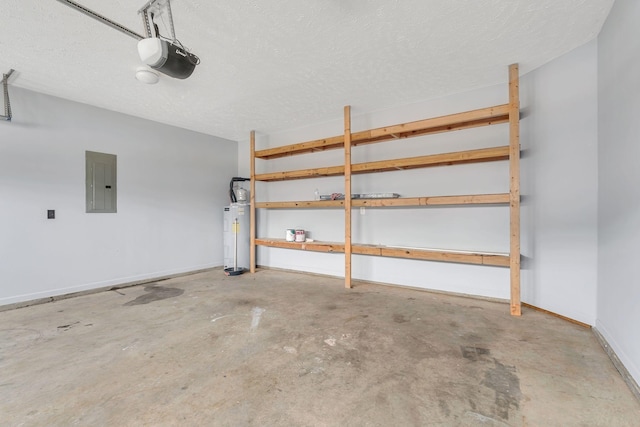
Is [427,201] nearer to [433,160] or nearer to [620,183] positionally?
[433,160]

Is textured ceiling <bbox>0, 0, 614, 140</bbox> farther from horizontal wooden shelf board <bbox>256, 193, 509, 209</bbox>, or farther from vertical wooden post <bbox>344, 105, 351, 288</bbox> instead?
horizontal wooden shelf board <bbox>256, 193, 509, 209</bbox>

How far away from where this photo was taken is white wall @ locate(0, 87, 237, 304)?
11.5 feet

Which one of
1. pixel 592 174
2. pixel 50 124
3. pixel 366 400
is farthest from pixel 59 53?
pixel 592 174

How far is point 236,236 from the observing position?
18.0 feet

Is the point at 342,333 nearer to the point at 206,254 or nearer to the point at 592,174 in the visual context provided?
the point at 592,174

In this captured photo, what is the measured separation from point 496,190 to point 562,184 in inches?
26.5

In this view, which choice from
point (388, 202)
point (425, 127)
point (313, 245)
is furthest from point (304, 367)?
point (425, 127)

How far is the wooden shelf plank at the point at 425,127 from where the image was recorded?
3.23 meters

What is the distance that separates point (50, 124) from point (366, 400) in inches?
197

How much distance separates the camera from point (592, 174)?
8.98 ft

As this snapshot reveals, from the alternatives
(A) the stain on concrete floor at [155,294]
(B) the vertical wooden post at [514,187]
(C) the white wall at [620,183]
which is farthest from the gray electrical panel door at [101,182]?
(C) the white wall at [620,183]

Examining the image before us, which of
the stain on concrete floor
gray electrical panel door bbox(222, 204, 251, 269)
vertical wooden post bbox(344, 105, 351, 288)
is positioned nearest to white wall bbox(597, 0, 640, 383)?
vertical wooden post bbox(344, 105, 351, 288)

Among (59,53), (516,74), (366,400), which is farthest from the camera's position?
(516,74)

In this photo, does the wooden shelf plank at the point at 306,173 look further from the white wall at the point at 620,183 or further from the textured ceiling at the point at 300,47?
the white wall at the point at 620,183
